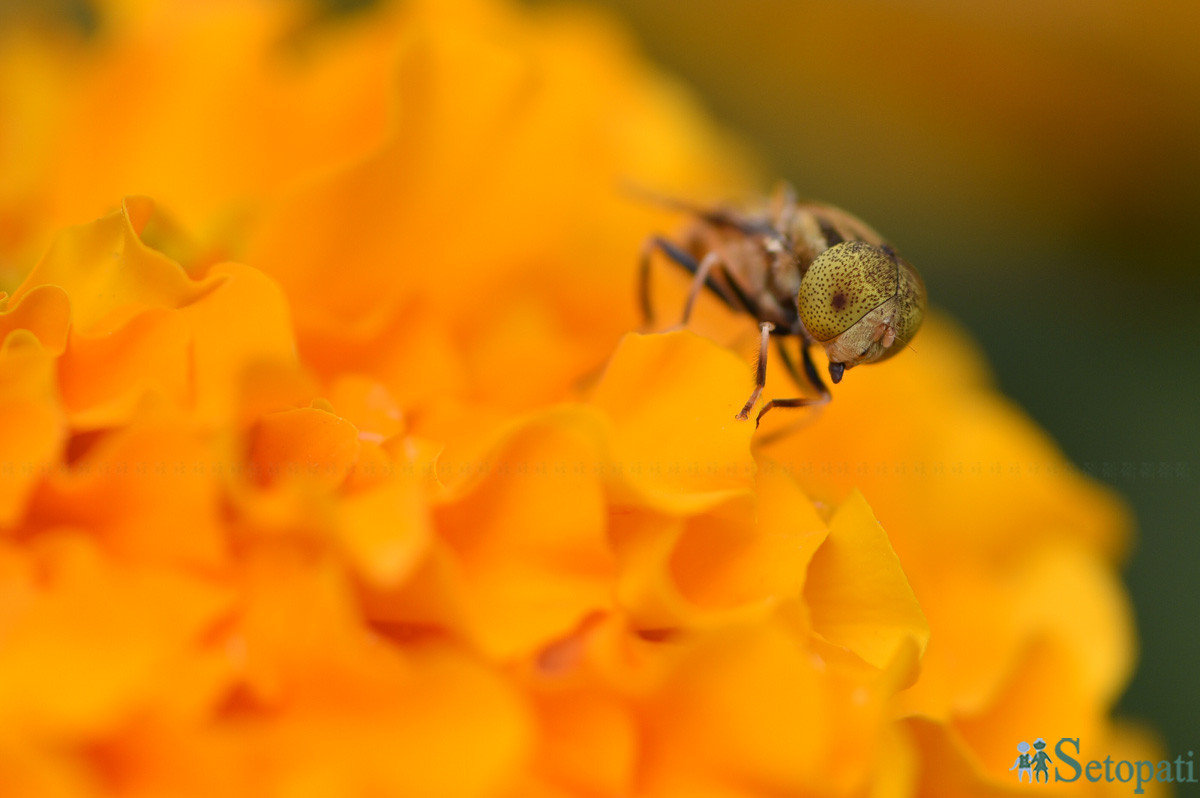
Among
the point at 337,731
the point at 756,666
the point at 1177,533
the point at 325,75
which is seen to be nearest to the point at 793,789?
the point at 756,666

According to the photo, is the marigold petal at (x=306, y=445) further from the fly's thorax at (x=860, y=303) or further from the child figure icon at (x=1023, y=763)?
the child figure icon at (x=1023, y=763)

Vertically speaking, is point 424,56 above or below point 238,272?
above

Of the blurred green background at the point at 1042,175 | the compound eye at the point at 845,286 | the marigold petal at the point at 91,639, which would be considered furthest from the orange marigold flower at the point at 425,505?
the blurred green background at the point at 1042,175

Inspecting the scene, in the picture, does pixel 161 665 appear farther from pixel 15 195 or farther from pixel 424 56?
pixel 15 195

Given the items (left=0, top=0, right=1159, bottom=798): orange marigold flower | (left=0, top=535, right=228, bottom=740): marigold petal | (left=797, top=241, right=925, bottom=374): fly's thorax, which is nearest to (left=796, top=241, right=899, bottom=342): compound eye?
→ (left=797, top=241, right=925, bottom=374): fly's thorax

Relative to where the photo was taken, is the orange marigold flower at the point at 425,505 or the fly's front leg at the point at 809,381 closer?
the orange marigold flower at the point at 425,505

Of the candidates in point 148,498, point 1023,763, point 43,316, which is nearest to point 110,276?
point 43,316

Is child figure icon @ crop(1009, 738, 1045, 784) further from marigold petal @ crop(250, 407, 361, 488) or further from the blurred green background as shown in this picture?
the blurred green background
